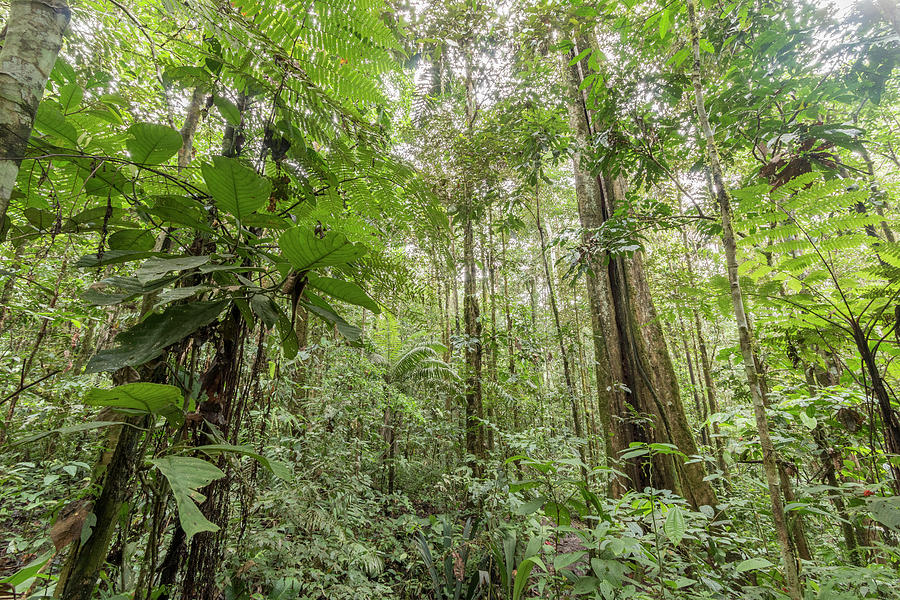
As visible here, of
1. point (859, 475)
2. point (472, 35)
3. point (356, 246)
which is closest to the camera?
point (356, 246)

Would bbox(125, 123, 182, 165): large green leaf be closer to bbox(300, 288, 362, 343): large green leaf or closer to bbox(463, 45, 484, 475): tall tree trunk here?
bbox(300, 288, 362, 343): large green leaf

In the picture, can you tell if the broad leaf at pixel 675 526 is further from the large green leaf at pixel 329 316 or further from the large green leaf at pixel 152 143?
the large green leaf at pixel 152 143

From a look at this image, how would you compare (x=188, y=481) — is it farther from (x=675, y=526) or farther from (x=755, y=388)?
(x=755, y=388)

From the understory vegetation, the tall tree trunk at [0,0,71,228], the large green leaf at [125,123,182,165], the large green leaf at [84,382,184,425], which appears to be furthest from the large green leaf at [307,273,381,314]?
the tall tree trunk at [0,0,71,228]

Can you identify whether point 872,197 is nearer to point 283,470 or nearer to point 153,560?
point 283,470

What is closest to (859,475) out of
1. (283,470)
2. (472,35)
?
(283,470)

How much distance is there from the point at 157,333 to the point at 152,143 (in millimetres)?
430

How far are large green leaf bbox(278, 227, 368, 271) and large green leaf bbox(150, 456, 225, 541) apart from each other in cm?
37

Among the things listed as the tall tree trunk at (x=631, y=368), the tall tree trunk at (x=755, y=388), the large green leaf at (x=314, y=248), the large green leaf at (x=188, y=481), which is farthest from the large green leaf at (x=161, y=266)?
the tall tree trunk at (x=631, y=368)

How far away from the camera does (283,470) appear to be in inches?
27.2

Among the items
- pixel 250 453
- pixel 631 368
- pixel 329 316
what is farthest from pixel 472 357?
pixel 250 453

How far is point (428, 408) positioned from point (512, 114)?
593 centimetres

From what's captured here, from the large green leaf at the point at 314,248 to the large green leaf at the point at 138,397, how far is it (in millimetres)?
299

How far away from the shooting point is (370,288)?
191 cm
